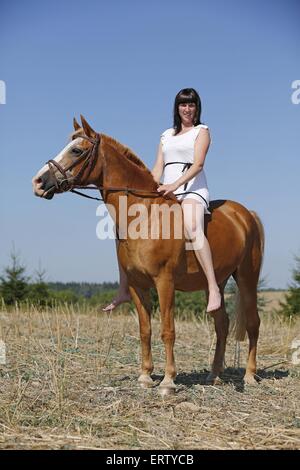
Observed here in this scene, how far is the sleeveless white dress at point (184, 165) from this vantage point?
18.6 feet

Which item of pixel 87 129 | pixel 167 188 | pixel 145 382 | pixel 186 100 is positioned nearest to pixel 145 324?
pixel 145 382

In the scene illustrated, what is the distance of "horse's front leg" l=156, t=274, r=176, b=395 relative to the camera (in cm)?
526

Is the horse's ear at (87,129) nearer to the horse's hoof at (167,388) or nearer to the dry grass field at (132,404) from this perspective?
the dry grass field at (132,404)

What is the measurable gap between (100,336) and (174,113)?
4346 mm

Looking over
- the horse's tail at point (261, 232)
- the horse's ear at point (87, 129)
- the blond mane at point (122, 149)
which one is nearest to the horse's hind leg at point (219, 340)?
the horse's tail at point (261, 232)

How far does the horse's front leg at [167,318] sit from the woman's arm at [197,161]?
0.88 meters

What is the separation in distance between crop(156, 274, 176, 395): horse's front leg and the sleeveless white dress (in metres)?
0.93

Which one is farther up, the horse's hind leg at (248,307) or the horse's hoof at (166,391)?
the horse's hind leg at (248,307)

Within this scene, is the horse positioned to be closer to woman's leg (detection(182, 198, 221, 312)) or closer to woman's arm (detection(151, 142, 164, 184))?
woman's leg (detection(182, 198, 221, 312))

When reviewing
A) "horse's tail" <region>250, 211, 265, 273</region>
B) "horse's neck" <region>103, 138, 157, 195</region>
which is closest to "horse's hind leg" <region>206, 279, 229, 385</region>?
"horse's tail" <region>250, 211, 265, 273</region>

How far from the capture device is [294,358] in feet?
25.5

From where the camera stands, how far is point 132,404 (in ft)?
15.8

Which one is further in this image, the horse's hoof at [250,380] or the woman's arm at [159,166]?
the horse's hoof at [250,380]
